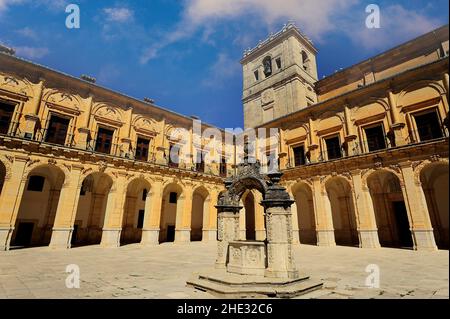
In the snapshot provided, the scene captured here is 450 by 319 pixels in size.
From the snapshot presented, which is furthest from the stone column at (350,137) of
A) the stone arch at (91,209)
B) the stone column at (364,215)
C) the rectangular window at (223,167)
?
the stone arch at (91,209)

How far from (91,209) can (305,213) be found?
16596 millimetres

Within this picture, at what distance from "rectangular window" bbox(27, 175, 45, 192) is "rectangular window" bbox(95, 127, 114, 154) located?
396cm

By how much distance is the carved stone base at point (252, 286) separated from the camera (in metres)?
5.26

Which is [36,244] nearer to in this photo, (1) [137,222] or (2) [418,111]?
(1) [137,222]

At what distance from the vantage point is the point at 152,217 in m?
18.2

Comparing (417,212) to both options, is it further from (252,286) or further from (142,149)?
(142,149)

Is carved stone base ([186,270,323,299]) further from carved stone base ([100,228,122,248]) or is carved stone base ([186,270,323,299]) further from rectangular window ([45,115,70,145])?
rectangular window ([45,115,70,145])

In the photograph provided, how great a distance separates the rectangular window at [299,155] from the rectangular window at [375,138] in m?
4.84

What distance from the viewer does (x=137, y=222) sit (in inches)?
803

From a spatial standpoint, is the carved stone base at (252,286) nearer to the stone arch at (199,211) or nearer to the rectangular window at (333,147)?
the rectangular window at (333,147)

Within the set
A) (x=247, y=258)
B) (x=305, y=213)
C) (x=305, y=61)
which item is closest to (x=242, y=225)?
(x=305, y=213)

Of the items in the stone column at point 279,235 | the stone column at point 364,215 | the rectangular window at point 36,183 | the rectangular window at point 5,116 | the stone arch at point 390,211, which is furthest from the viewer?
the stone arch at point 390,211

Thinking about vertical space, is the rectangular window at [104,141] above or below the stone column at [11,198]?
above
